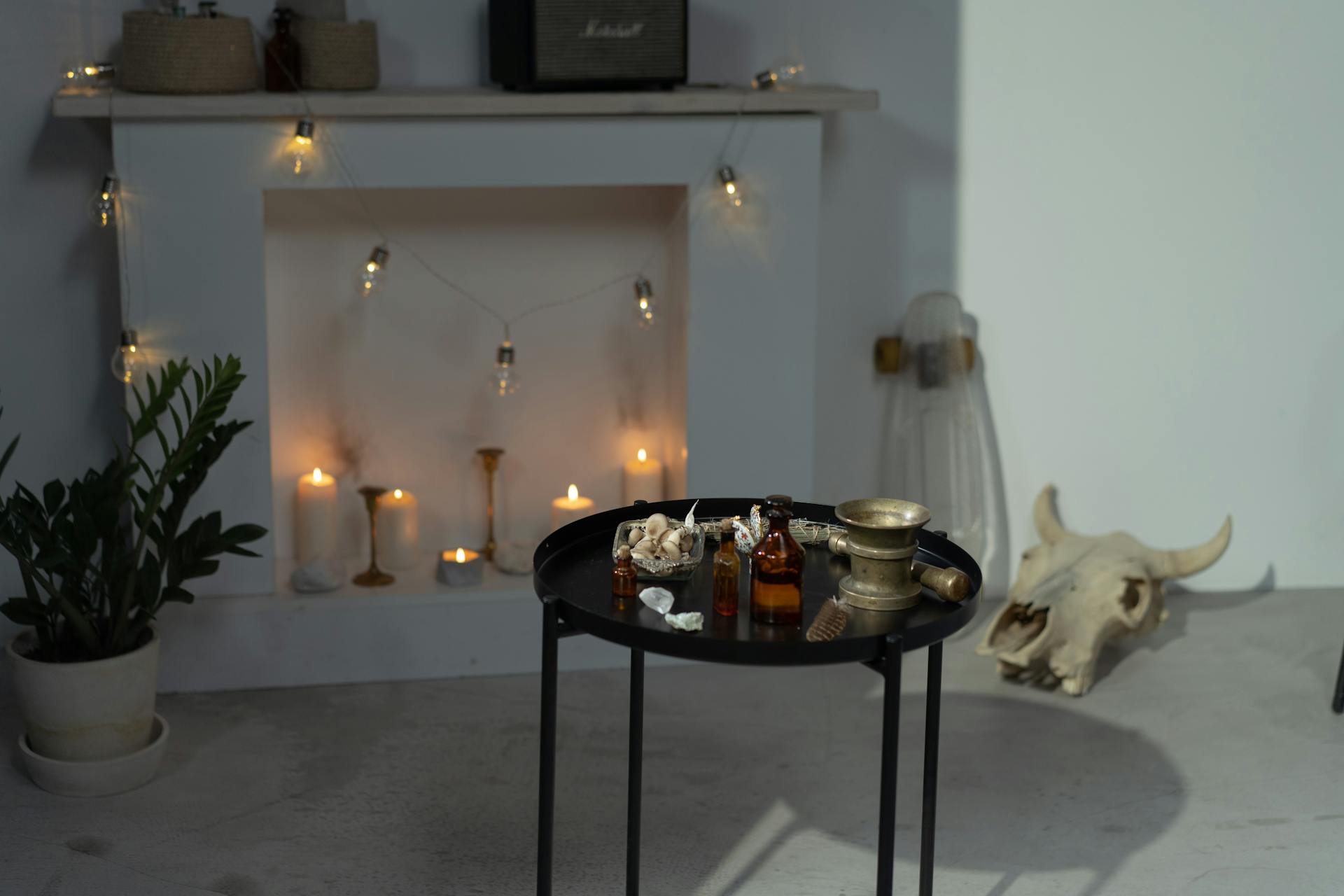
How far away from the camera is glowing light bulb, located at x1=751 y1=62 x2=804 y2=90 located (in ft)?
10.1

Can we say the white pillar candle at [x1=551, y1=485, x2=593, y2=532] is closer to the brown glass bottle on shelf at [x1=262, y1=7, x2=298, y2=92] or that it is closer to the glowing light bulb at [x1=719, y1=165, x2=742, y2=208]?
the glowing light bulb at [x1=719, y1=165, x2=742, y2=208]

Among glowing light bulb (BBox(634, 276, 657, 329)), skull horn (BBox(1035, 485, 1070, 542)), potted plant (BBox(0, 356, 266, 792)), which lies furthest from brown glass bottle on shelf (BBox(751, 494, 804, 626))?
skull horn (BBox(1035, 485, 1070, 542))

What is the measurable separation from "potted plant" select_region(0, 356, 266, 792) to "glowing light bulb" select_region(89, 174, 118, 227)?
41cm

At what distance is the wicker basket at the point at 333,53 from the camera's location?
288 cm

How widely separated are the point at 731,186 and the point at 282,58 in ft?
3.16

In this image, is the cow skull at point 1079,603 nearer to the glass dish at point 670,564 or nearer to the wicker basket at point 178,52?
the glass dish at point 670,564

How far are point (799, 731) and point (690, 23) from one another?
158cm

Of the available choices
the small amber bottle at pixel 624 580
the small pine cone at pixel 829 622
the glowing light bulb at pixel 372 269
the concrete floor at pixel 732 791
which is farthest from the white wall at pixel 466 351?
the small pine cone at pixel 829 622

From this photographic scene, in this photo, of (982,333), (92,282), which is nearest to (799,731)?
(982,333)

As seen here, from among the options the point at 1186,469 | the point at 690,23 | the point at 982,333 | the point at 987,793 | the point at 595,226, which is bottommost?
the point at 987,793

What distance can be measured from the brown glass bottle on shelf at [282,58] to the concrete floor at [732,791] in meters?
1.28

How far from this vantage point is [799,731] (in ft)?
9.45

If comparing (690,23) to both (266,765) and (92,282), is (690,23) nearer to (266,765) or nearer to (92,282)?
(92,282)

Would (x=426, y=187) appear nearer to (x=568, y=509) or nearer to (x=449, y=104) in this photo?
(x=449, y=104)
